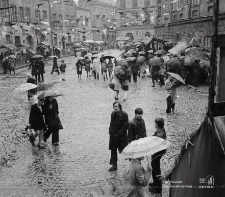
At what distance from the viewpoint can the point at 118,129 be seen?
6.34 meters

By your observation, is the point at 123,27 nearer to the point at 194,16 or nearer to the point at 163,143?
A: the point at 194,16

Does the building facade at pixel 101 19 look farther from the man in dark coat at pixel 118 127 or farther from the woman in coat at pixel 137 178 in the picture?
the woman in coat at pixel 137 178

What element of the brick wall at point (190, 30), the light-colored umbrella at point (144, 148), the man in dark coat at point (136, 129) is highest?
the brick wall at point (190, 30)

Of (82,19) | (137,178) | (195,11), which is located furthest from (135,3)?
(137,178)

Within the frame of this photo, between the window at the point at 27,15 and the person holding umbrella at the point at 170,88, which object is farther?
the window at the point at 27,15

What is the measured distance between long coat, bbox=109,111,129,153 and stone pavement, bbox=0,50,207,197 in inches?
24.5

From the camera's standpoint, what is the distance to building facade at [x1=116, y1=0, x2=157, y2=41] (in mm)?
60909

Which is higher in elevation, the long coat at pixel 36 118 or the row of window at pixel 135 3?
the row of window at pixel 135 3

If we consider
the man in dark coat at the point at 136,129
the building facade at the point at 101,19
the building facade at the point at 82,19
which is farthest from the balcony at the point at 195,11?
the building facade at the point at 101,19

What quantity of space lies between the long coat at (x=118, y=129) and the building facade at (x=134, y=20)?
175 ft

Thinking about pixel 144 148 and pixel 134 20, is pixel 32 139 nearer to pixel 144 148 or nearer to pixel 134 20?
pixel 144 148

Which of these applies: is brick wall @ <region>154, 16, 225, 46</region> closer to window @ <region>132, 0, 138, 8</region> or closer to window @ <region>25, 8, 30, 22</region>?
window @ <region>25, 8, 30, 22</region>

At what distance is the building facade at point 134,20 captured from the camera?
60909 mm

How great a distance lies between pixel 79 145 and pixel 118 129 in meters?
2.15
